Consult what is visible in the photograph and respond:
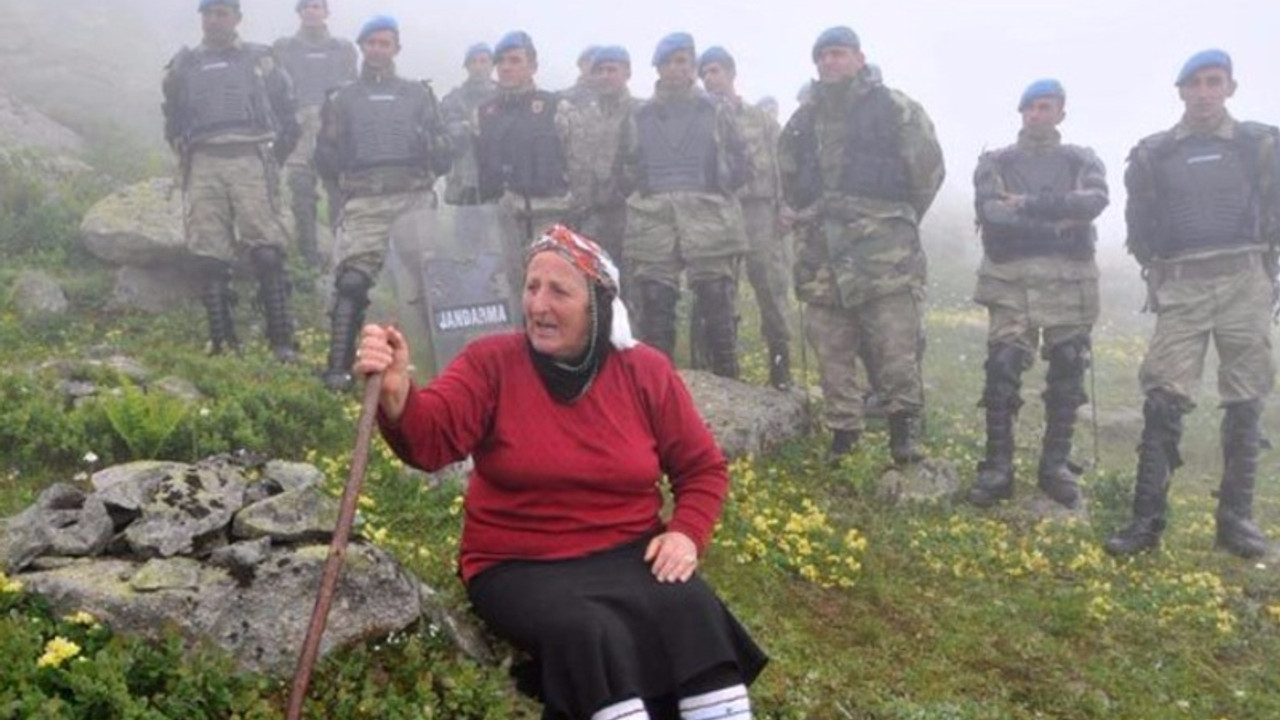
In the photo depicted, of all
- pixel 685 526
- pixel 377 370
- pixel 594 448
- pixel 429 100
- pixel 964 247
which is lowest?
pixel 964 247

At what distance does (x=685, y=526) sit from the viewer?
4.84m

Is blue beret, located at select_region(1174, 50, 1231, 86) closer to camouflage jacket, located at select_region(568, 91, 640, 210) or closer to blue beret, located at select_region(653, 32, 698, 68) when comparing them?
blue beret, located at select_region(653, 32, 698, 68)

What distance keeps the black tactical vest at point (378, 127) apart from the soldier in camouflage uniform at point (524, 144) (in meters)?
0.86

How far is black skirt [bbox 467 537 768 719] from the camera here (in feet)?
13.6

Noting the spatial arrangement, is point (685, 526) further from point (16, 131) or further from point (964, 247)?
point (964, 247)

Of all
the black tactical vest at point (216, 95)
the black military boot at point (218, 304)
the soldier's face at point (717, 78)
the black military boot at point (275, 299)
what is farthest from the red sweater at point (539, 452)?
the soldier's face at point (717, 78)

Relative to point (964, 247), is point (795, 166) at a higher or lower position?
higher

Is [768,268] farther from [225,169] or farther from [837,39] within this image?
[225,169]

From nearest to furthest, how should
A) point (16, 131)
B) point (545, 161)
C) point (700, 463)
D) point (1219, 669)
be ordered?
point (700, 463), point (1219, 669), point (545, 161), point (16, 131)

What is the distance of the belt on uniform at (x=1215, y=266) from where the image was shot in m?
9.19

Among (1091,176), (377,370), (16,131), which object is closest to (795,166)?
(1091,176)

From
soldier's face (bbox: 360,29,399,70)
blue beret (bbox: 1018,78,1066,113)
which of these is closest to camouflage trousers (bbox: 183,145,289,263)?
soldier's face (bbox: 360,29,399,70)

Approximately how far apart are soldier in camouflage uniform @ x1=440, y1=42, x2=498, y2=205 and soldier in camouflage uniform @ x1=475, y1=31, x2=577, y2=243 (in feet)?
3.22

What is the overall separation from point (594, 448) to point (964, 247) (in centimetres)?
2956
